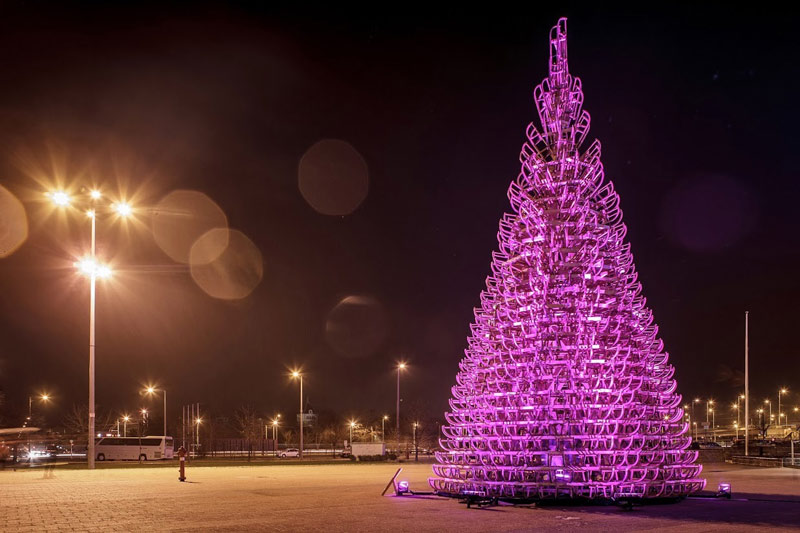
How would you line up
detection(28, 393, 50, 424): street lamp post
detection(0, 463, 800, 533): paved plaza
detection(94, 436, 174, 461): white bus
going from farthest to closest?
detection(28, 393, 50, 424): street lamp post
detection(94, 436, 174, 461): white bus
detection(0, 463, 800, 533): paved plaza

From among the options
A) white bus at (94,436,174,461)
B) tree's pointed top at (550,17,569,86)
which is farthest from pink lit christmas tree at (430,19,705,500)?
white bus at (94,436,174,461)

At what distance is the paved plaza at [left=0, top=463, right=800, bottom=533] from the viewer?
12.5 metres

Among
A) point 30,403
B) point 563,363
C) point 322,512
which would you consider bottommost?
point 30,403

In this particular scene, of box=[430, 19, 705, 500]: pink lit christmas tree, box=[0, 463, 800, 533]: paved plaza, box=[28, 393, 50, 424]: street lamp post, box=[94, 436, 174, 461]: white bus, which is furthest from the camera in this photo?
box=[28, 393, 50, 424]: street lamp post

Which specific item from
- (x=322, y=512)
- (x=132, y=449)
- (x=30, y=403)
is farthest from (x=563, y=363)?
(x=30, y=403)

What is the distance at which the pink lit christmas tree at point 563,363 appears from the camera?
53.5 ft

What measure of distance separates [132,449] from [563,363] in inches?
1772

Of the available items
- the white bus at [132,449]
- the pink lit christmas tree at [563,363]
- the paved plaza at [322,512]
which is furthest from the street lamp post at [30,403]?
the pink lit christmas tree at [563,363]

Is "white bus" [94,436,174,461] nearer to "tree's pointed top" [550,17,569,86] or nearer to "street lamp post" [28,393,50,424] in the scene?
"street lamp post" [28,393,50,424]

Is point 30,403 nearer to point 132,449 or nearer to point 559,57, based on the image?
point 132,449

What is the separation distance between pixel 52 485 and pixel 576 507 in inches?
581

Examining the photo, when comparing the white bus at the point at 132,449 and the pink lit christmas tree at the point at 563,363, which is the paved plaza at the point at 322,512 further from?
the white bus at the point at 132,449

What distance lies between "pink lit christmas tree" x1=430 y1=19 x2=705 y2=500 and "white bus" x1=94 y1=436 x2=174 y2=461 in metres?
39.4

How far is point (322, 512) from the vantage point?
14711 mm
